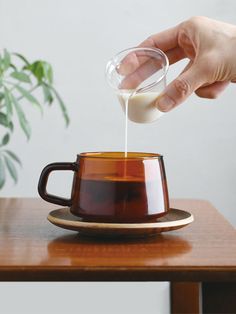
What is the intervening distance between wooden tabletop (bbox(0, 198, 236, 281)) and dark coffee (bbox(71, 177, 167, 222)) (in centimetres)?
3

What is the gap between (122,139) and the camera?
250cm

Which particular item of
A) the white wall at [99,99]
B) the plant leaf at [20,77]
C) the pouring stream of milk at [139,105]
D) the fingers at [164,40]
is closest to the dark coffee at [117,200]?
the pouring stream of milk at [139,105]

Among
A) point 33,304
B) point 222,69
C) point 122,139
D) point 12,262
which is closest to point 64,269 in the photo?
point 12,262

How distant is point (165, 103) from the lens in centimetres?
99

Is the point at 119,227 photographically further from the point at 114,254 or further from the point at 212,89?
the point at 212,89

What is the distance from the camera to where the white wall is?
247 centimetres

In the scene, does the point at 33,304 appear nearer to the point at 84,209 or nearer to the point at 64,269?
the point at 84,209

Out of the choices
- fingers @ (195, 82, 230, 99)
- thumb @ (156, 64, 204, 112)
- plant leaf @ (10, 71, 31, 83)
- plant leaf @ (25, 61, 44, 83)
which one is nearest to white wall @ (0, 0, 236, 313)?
plant leaf @ (25, 61, 44, 83)

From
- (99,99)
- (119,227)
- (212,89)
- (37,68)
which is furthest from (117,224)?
(99,99)

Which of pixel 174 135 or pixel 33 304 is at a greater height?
pixel 174 135

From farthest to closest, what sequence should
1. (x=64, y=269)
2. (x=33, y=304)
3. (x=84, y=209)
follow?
1. (x=33, y=304)
2. (x=84, y=209)
3. (x=64, y=269)

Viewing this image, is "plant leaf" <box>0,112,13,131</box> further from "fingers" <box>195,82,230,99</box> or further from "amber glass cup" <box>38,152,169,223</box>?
"amber glass cup" <box>38,152,169,223</box>

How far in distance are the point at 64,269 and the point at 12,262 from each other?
2.4 inches

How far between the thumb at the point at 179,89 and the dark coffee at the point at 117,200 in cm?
18
